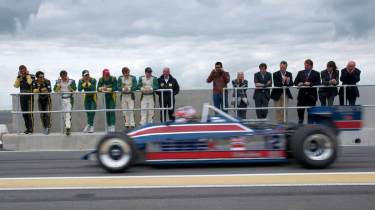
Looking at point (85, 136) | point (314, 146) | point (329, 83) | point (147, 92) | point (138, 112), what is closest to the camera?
point (314, 146)

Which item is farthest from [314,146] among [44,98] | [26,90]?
[26,90]

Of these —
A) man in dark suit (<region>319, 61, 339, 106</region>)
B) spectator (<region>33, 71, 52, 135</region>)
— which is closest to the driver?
man in dark suit (<region>319, 61, 339, 106</region>)

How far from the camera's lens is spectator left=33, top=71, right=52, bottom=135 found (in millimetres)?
15734

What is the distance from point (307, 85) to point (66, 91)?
275 inches

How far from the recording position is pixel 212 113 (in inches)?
389

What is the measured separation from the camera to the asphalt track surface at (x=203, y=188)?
6.86 m

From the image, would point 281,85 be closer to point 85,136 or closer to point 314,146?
point 85,136

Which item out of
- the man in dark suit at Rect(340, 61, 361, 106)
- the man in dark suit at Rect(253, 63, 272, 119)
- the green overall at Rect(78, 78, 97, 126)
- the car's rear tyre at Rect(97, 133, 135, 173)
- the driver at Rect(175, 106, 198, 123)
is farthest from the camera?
the green overall at Rect(78, 78, 97, 126)

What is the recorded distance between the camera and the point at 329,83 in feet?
49.8

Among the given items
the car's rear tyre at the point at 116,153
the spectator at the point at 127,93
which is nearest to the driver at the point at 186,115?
the car's rear tyre at the point at 116,153

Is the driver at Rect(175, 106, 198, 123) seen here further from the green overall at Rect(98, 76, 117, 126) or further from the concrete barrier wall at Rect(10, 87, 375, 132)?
the green overall at Rect(98, 76, 117, 126)

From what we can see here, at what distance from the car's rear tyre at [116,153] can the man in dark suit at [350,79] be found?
807cm

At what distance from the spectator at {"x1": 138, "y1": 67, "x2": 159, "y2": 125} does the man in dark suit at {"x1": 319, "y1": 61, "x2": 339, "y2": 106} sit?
4.78 meters

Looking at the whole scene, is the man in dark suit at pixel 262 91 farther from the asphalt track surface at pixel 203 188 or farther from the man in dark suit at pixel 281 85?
the asphalt track surface at pixel 203 188
